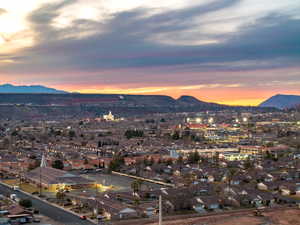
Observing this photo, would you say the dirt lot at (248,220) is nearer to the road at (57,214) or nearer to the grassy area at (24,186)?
the road at (57,214)

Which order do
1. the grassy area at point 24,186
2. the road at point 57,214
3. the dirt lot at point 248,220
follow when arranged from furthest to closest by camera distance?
the grassy area at point 24,186
the dirt lot at point 248,220
the road at point 57,214

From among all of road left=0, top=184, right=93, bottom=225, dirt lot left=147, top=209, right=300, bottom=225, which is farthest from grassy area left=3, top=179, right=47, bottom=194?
dirt lot left=147, top=209, right=300, bottom=225

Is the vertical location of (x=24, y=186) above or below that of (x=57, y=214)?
below

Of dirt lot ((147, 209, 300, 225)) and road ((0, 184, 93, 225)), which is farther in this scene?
dirt lot ((147, 209, 300, 225))

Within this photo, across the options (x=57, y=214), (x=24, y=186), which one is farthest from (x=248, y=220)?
(x=24, y=186)

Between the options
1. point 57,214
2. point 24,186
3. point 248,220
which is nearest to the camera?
point 248,220

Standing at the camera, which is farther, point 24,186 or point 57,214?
point 24,186

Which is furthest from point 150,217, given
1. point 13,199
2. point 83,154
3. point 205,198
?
point 83,154

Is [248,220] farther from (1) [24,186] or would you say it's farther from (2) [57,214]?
(1) [24,186]

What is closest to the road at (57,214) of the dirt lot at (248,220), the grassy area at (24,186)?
the grassy area at (24,186)

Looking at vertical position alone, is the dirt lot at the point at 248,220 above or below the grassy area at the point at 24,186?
above

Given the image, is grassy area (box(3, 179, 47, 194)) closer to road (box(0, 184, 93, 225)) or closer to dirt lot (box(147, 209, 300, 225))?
road (box(0, 184, 93, 225))

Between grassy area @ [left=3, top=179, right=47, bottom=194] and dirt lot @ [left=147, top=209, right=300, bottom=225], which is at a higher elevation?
dirt lot @ [left=147, top=209, right=300, bottom=225]
